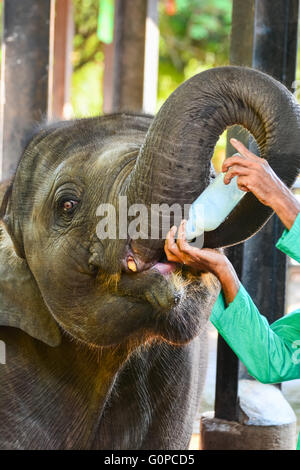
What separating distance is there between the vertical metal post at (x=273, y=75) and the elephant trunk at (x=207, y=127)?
1595 mm

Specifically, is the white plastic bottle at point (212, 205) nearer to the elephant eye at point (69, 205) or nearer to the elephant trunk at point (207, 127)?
the elephant trunk at point (207, 127)

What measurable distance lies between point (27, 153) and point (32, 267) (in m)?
0.51

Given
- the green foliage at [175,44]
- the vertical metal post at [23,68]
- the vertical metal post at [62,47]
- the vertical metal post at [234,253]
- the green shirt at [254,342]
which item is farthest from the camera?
the green foliage at [175,44]

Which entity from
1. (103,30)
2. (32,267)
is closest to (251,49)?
(32,267)

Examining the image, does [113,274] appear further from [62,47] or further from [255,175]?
[62,47]

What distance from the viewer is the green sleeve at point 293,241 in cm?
274

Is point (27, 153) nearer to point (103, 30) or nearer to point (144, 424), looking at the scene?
point (144, 424)

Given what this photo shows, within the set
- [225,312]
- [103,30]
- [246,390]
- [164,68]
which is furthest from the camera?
[164,68]

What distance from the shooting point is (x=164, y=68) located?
20.9 meters

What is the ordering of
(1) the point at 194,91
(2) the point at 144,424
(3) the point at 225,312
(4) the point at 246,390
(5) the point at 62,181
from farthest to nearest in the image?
(4) the point at 246,390 < (2) the point at 144,424 < (5) the point at 62,181 < (3) the point at 225,312 < (1) the point at 194,91

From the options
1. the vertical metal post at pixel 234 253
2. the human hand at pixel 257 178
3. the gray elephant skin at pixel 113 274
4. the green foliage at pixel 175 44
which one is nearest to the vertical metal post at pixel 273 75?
the vertical metal post at pixel 234 253

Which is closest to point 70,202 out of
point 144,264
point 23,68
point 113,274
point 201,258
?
point 113,274

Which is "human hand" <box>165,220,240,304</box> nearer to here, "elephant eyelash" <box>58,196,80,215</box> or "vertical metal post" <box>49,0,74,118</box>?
"elephant eyelash" <box>58,196,80,215</box>

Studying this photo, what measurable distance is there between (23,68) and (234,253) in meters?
1.94
